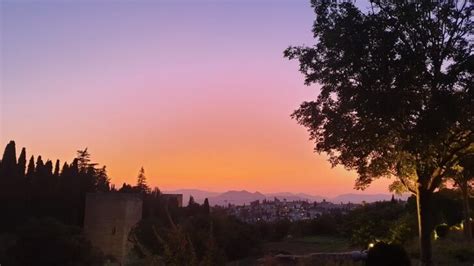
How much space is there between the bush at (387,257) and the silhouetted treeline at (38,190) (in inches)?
1766

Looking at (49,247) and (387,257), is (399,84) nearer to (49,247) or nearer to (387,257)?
(387,257)

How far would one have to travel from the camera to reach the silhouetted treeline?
150ft

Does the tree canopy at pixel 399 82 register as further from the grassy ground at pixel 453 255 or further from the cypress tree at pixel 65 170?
the cypress tree at pixel 65 170

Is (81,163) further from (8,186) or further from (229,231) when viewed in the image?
(229,231)

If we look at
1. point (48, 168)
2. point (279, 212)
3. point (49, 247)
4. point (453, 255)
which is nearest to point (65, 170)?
point (48, 168)

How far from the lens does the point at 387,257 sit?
136 inches

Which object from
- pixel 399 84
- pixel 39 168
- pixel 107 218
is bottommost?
pixel 107 218

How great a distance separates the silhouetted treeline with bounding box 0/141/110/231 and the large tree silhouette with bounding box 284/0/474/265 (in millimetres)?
37701

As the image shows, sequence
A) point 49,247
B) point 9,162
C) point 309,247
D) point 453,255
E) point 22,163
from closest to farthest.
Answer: point 453,255
point 49,247
point 309,247
point 9,162
point 22,163

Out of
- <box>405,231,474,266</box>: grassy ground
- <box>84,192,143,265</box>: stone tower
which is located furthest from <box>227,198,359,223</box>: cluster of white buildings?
<box>405,231,474,266</box>: grassy ground

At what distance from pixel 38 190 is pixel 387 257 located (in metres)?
49.3

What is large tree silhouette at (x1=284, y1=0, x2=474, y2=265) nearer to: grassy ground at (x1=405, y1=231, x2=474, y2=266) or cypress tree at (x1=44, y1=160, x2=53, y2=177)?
grassy ground at (x1=405, y1=231, x2=474, y2=266)

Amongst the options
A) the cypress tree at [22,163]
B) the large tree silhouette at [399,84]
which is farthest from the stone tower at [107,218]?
the large tree silhouette at [399,84]

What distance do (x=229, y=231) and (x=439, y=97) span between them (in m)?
25.1
